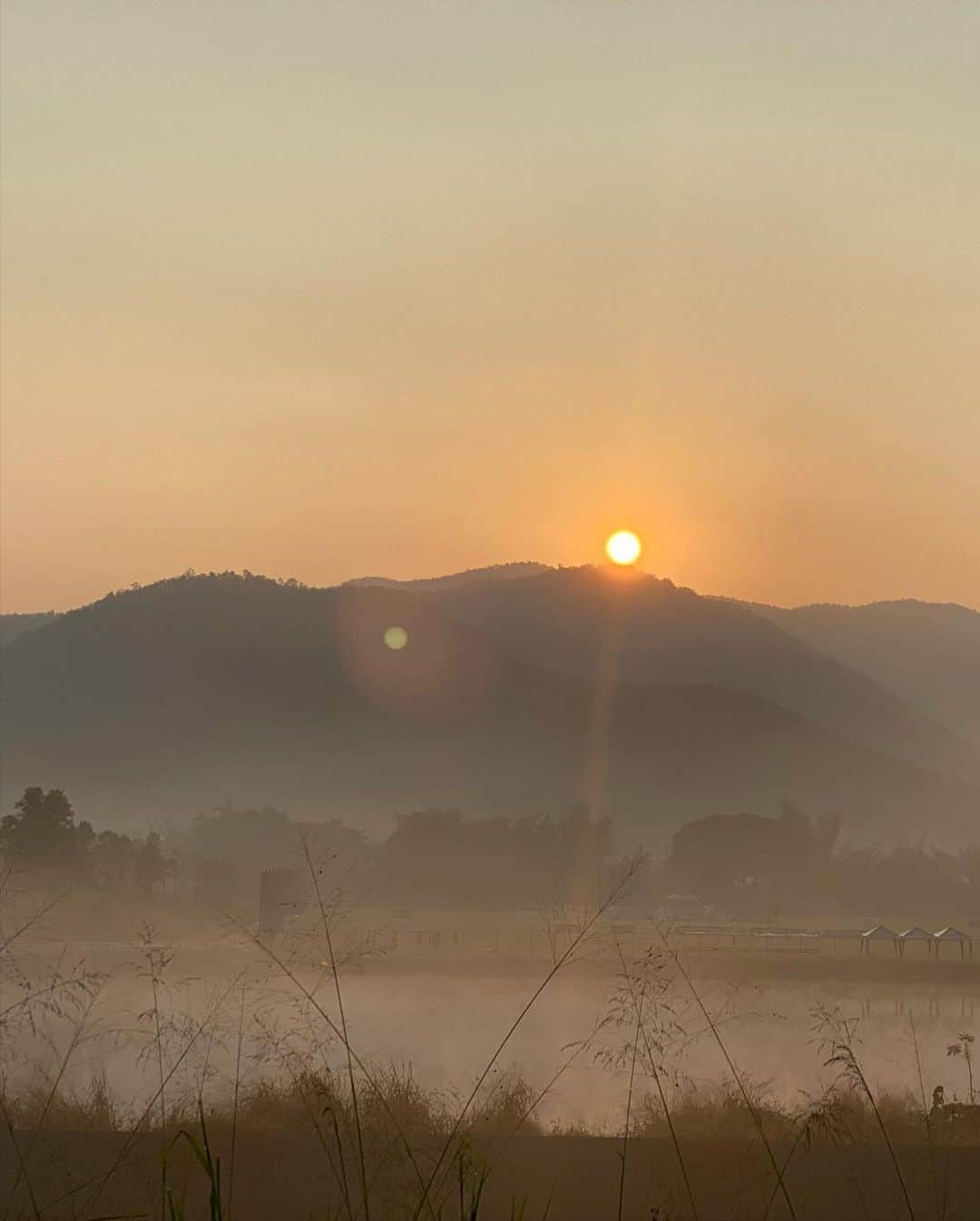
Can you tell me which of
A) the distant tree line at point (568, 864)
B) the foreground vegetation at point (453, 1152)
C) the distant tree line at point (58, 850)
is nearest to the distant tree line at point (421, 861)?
the distant tree line at point (568, 864)

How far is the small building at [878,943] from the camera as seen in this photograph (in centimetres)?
8431

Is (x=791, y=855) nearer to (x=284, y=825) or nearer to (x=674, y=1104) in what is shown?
(x=284, y=825)

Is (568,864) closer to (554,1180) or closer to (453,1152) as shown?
(554,1180)

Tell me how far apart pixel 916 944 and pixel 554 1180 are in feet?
285

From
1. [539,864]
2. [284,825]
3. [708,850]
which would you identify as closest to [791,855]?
[708,850]

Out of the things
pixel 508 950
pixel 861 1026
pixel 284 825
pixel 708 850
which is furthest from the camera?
pixel 284 825

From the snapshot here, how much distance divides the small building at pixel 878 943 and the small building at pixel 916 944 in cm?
48

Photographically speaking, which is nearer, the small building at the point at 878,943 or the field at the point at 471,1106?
the field at the point at 471,1106

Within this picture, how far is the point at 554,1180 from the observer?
512 inches

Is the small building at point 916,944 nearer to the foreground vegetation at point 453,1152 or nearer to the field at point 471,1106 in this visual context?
the field at point 471,1106

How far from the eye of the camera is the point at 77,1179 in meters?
12.4

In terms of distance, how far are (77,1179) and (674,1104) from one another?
26.3 ft

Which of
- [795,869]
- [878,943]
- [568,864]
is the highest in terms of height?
[568,864]

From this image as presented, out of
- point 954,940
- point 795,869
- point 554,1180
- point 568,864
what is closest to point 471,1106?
point 554,1180
